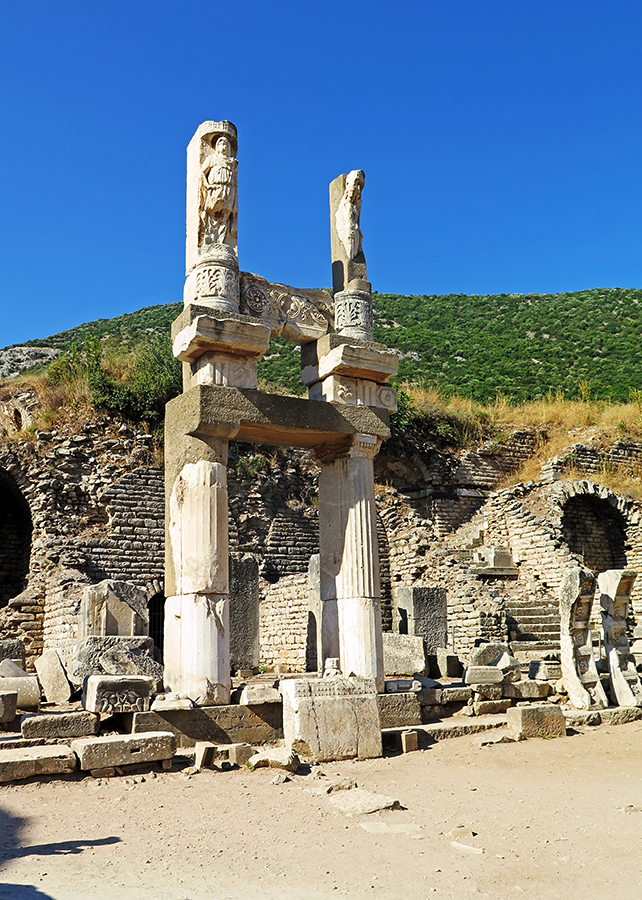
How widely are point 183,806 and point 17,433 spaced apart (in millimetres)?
14901

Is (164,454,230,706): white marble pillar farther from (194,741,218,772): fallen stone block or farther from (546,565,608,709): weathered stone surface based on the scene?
(546,565,608,709): weathered stone surface

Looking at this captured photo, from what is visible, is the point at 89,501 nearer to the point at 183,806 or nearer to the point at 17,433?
the point at 17,433

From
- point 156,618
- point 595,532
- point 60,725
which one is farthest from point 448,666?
point 595,532

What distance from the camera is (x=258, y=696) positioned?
26.0 ft

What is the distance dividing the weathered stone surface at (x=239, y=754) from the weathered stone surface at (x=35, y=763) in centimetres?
133

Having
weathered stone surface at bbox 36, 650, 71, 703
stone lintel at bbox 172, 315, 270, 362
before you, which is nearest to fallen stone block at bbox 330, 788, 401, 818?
stone lintel at bbox 172, 315, 270, 362

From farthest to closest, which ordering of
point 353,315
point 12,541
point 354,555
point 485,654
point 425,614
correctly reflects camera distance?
point 12,541 < point 425,614 < point 485,654 < point 353,315 < point 354,555

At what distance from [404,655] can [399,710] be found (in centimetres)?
466

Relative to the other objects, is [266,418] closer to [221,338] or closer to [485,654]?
[221,338]

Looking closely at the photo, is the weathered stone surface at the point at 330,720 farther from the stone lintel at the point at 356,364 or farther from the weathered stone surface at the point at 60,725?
the stone lintel at the point at 356,364

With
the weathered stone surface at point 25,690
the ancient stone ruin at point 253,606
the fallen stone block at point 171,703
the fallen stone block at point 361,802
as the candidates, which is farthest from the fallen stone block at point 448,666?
the fallen stone block at point 361,802

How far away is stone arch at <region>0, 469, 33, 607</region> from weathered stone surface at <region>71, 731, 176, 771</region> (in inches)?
536

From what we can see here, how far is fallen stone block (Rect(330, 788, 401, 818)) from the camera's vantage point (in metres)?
5.31

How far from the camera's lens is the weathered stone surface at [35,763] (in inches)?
248
